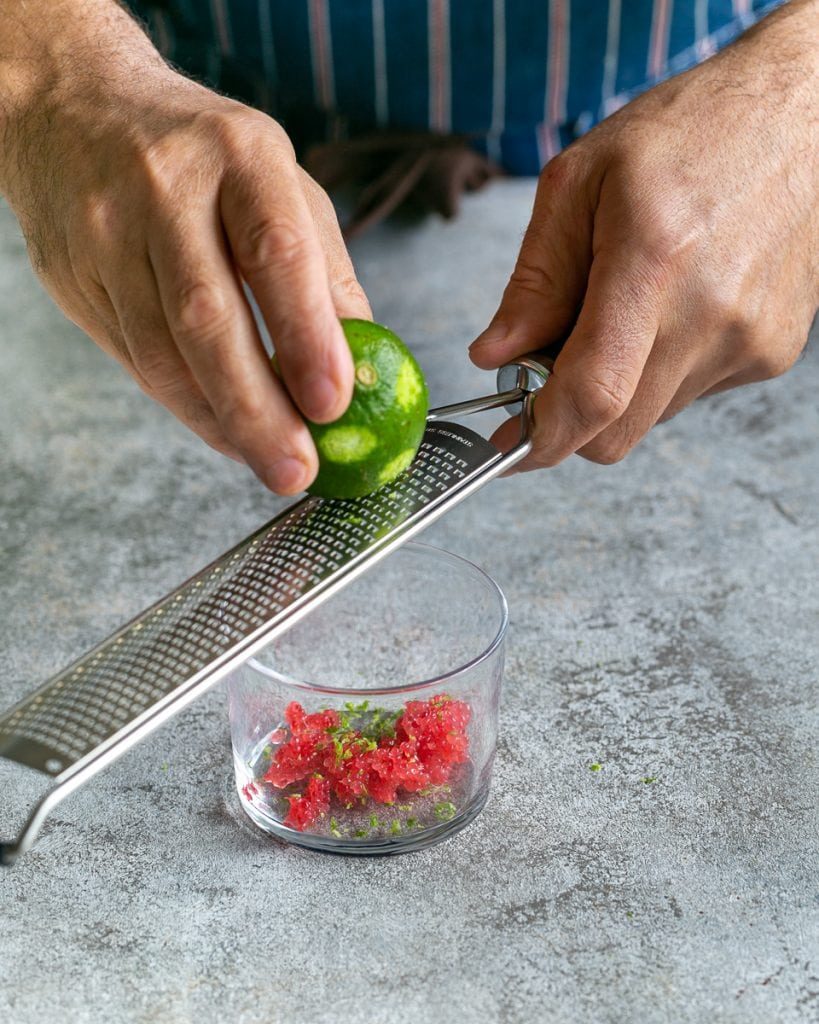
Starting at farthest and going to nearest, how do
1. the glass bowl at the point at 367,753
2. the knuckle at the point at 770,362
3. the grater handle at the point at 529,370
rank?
the knuckle at the point at 770,362
the grater handle at the point at 529,370
the glass bowl at the point at 367,753

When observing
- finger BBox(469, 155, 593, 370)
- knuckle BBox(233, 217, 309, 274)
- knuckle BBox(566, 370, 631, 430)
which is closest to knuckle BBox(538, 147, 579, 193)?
finger BBox(469, 155, 593, 370)

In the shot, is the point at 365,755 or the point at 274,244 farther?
the point at 365,755

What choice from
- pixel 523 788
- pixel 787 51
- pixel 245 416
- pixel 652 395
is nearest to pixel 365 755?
pixel 523 788

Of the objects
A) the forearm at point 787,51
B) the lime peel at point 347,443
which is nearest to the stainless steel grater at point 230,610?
the lime peel at point 347,443

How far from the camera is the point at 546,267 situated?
1418 millimetres

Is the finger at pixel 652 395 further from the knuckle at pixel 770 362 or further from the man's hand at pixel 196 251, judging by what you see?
the man's hand at pixel 196 251

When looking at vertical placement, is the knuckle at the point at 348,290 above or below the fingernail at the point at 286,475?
above

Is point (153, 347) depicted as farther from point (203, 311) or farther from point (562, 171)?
point (562, 171)

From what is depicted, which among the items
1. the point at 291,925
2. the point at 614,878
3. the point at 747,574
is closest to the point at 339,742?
the point at 291,925

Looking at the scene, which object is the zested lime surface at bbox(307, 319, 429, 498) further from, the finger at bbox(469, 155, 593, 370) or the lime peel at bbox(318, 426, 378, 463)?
the finger at bbox(469, 155, 593, 370)

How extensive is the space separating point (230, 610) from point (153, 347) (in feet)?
0.88

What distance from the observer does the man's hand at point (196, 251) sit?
41.2 inches

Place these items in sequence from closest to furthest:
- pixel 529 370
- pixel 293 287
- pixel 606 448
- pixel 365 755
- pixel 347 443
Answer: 1. pixel 293 287
2. pixel 347 443
3. pixel 365 755
4. pixel 529 370
5. pixel 606 448

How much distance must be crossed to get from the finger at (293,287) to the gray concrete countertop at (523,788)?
526mm
